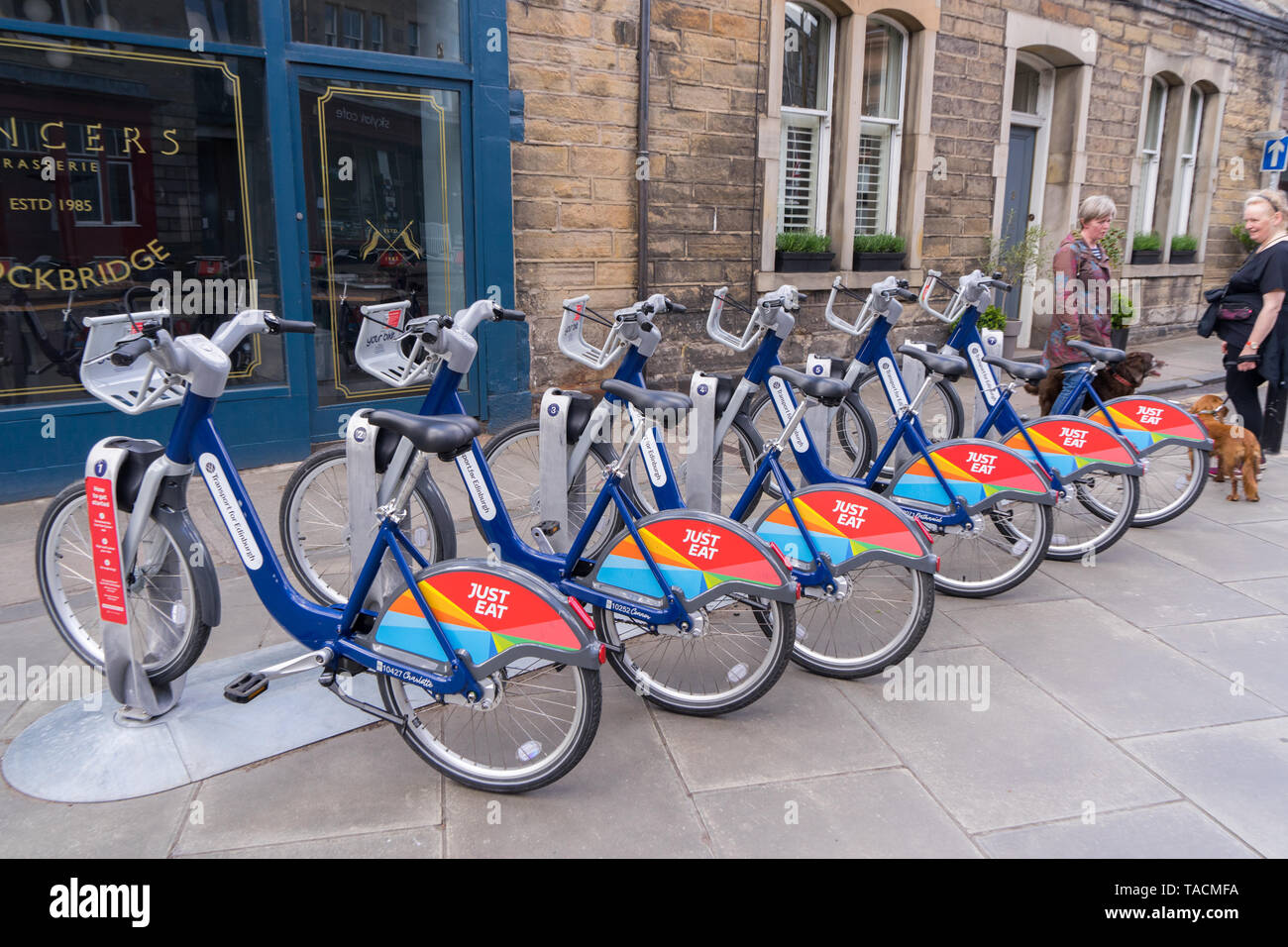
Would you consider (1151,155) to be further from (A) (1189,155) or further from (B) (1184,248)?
(B) (1184,248)

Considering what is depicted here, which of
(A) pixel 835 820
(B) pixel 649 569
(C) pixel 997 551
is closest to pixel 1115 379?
(C) pixel 997 551

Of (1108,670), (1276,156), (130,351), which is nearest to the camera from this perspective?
(130,351)

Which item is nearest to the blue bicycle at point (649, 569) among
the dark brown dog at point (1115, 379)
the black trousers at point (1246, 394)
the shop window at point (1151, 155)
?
the dark brown dog at point (1115, 379)

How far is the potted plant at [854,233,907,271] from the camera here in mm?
9922

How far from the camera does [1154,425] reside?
5.44 m

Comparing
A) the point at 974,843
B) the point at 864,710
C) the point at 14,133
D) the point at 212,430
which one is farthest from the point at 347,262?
the point at 974,843

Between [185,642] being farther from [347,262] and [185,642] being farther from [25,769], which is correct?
[347,262]

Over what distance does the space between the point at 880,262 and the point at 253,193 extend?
20.3 ft

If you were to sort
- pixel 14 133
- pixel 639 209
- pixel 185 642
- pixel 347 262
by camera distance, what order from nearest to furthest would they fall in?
pixel 185 642 → pixel 14 133 → pixel 347 262 → pixel 639 209

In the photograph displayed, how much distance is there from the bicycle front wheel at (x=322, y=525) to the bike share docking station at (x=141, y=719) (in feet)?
2.15

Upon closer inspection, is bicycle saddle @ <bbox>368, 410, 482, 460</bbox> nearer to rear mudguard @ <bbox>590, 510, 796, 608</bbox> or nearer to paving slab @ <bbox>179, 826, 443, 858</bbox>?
rear mudguard @ <bbox>590, 510, 796, 608</bbox>

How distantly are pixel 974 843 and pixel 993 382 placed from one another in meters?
3.16

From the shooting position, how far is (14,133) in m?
5.52

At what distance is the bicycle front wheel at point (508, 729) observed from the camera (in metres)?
2.88
